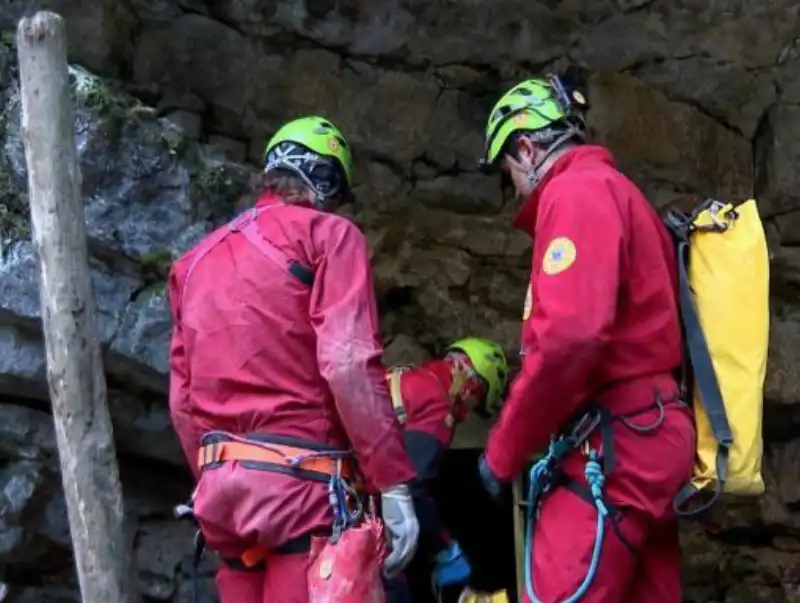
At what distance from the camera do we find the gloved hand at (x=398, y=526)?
345 cm

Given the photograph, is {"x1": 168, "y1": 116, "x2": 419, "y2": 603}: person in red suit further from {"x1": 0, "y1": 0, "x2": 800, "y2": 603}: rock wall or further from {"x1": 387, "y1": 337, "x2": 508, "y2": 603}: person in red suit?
{"x1": 0, "y1": 0, "x2": 800, "y2": 603}: rock wall

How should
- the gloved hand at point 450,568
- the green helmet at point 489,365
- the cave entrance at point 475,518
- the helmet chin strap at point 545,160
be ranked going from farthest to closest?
the cave entrance at point 475,518
the green helmet at point 489,365
the gloved hand at point 450,568
the helmet chin strap at point 545,160

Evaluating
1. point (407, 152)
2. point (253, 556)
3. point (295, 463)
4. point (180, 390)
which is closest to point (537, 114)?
point (295, 463)

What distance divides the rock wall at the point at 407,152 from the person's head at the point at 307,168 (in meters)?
0.86

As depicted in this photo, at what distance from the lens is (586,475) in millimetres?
3314

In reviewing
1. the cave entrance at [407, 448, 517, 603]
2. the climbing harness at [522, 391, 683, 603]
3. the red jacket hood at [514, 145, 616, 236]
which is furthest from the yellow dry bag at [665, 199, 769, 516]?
the cave entrance at [407, 448, 517, 603]

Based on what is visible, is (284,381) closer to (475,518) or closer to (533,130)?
(533,130)

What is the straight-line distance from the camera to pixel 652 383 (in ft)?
10.9

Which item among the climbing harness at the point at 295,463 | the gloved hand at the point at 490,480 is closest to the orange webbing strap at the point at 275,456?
the climbing harness at the point at 295,463

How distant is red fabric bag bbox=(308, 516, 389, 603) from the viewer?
324 centimetres

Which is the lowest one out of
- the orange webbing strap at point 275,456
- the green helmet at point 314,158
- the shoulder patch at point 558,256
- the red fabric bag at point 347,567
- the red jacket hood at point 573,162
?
the red fabric bag at point 347,567

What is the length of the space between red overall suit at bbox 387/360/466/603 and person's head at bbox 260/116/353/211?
34.7 inches

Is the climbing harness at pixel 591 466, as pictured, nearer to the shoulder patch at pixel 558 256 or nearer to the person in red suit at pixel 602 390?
the person in red suit at pixel 602 390

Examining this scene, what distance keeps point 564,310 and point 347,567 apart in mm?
892
